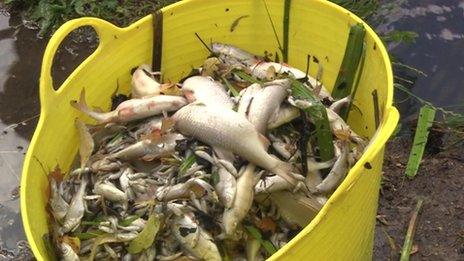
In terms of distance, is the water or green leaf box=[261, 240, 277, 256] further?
the water

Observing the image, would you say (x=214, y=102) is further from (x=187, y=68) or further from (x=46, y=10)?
(x=46, y=10)

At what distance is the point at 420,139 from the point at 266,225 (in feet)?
3.02

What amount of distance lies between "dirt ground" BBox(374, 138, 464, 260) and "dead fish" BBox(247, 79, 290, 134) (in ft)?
2.13

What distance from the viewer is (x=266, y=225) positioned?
179 cm

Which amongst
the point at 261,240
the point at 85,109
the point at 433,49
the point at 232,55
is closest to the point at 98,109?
the point at 85,109

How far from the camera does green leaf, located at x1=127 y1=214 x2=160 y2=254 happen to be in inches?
68.6

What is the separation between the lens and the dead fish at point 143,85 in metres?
2.06

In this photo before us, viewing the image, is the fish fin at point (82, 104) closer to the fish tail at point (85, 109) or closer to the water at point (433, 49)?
the fish tail at point (85, 109)

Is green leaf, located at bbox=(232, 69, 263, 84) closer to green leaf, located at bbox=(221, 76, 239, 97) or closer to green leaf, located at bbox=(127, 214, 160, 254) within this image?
green leaf, located at bbox=(221, 76, 239, 97)

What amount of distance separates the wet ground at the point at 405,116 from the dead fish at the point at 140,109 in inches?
28.1

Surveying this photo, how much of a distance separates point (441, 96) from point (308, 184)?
1.14m

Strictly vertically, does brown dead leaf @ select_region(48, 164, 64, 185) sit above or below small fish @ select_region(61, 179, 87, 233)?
above

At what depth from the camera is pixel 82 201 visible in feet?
6.17

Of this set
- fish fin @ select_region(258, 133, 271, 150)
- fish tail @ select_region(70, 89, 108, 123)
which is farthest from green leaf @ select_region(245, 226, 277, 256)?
fish tail @ select_region(70, 89, 108, 123)
